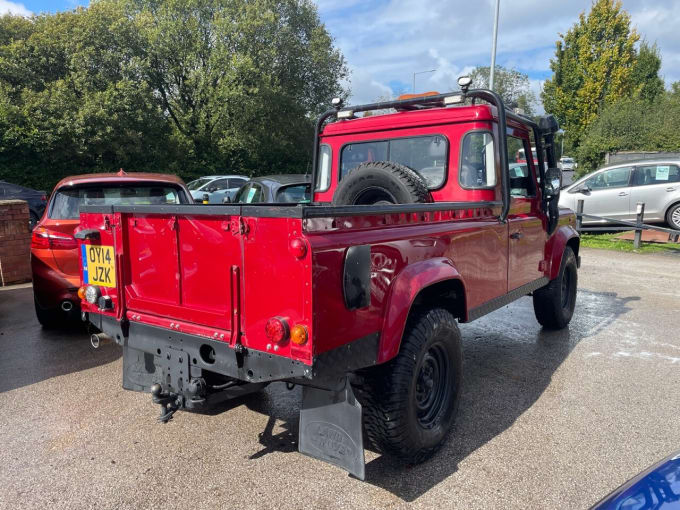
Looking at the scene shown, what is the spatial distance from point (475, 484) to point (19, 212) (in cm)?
814

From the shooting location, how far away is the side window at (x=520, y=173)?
4406 millimetres

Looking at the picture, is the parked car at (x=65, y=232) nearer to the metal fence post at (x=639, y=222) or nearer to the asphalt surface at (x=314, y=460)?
the asphalt surface at (x=314, y=460)

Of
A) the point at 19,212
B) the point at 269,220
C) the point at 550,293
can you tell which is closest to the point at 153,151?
the point at 19,212

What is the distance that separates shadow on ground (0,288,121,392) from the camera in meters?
4.54

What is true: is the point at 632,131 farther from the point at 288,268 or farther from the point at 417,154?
the point at 288,268

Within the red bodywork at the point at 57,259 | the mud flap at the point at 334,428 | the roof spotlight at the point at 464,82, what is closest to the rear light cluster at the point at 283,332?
the mud flap at the point at 334,428

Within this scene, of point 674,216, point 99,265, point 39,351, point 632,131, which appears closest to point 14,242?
point 39,351

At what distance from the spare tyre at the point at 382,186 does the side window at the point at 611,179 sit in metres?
10.2

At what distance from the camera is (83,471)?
3.00 meters

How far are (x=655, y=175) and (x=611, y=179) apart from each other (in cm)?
96

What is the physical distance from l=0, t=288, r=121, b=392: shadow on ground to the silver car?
10.7 metres

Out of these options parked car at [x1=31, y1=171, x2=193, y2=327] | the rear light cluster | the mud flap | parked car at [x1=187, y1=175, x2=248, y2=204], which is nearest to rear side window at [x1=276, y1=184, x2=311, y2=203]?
parked car at [x1=31, y1=171, x2=193, y2=327]

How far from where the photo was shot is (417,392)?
3.13 m

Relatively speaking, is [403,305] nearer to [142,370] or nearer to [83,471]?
[142,370]
